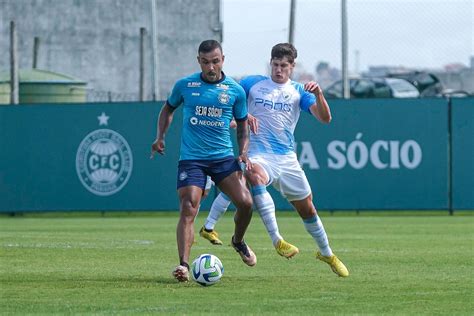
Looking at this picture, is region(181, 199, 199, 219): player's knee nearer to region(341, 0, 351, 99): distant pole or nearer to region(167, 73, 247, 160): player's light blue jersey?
region(167, 73, 247, 160): player's light blue jersey

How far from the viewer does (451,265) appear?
13789 mm


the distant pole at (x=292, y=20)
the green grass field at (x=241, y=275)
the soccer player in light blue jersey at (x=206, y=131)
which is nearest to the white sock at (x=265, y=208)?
the soccer player in light blue jersey at (x=206, y=131)

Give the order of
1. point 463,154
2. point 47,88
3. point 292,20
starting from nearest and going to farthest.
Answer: point 463,154 → point 292,20 → point 47,88

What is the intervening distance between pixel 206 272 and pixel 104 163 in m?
14.4

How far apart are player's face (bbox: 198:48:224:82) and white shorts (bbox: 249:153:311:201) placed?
43.5 inches

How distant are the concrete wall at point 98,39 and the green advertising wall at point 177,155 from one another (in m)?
17.8

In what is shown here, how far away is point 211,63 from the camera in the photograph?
39.8 feet

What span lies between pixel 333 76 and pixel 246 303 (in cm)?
3779

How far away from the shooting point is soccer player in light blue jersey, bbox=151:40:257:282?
476 inches

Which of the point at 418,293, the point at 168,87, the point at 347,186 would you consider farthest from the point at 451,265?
the point at 168,87

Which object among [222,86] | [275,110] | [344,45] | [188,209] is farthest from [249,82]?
[344,45]

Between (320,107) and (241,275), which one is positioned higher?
(320,107)

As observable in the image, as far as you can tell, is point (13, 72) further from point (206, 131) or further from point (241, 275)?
point (206, 131)

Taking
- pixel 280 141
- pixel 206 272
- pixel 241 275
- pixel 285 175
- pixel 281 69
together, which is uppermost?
pixel 281 69
